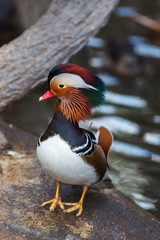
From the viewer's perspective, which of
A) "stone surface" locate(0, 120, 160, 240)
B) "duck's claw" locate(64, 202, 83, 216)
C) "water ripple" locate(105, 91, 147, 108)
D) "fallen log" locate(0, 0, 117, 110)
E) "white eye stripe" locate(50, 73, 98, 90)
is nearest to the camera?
"white eye stripe" locate(50, 73, 98, 90)

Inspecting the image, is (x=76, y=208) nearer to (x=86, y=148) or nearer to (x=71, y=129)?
(x=86, y=148)

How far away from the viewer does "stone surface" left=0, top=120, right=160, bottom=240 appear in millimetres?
2500

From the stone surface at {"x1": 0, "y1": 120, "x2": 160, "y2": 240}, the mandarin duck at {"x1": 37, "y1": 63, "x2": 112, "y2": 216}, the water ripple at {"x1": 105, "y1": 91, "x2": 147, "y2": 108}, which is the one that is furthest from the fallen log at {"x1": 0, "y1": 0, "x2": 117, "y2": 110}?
the water ripple at {"x1": 105, "y1": 91, "x2": 147, "y2": 108}

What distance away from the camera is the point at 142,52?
7.91 metres

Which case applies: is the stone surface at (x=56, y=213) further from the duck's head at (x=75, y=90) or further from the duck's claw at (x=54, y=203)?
the duck's head at (x=75, y=90)

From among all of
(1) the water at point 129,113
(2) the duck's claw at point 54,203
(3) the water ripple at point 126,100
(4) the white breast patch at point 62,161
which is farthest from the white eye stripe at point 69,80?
(3) the water ripple at point 126,100

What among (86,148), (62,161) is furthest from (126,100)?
(62,161)

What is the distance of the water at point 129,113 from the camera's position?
415 cm

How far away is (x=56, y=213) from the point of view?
267 centimetres

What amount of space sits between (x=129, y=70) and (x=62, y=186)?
4.49 m

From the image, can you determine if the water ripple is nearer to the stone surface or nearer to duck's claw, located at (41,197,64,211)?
the stone surface

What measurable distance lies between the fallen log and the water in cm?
67

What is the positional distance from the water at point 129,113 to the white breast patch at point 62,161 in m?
1.31

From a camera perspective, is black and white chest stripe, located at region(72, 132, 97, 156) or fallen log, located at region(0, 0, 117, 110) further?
fallen log, located at region(0, 0, 117, 110)
